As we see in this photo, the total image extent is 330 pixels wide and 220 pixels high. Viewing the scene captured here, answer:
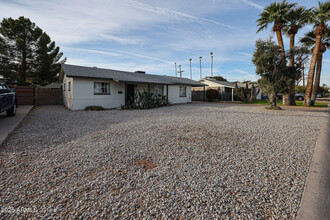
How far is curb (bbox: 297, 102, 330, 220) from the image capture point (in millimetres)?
1898

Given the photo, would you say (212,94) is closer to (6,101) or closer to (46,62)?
(6,101)

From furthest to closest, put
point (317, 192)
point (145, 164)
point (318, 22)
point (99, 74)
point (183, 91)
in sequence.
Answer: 1. point (183, 91)
2. point (318, 22)
3. point (99, 74)
4. point (145, 164)
5. point (317, 192)

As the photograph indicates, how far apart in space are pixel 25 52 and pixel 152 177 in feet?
86.5

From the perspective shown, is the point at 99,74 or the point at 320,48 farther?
the point at 320,48

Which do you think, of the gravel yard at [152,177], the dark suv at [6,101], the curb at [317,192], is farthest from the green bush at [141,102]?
the curb at [317,192]

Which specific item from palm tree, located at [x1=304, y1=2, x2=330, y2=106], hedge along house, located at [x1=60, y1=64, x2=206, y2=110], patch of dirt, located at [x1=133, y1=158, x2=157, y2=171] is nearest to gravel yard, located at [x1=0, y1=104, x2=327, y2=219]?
patch of dirt, located at [x1=133, y1=158, x2=157, y2=171]

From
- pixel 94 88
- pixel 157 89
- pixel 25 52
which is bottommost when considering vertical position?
pixel 94 88

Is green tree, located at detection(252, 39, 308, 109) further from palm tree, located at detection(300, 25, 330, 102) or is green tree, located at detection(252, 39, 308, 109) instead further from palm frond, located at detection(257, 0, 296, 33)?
palm tree, located at detection(300, 25, 330, 102)

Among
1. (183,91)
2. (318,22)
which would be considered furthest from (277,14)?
(183,91)

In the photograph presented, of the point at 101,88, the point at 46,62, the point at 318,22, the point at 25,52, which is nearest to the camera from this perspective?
the point at 101,88

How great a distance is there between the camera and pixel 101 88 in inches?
505

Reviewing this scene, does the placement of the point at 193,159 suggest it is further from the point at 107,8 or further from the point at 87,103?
the point at 87,103

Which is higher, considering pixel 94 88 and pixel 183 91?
pixel 183 91

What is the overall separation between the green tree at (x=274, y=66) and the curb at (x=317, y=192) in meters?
9.94
